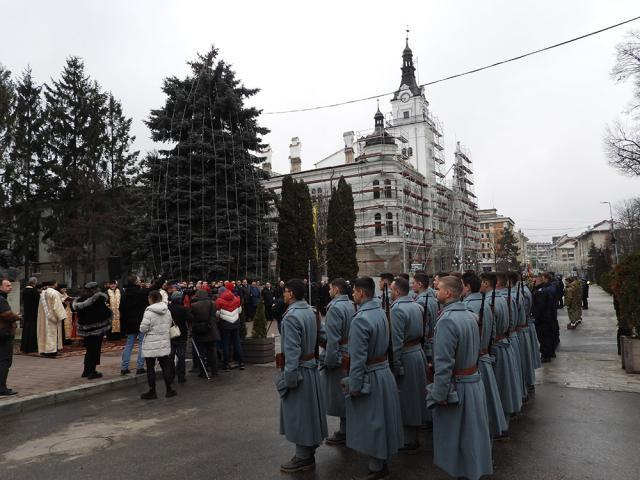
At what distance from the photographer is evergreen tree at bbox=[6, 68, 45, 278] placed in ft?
110

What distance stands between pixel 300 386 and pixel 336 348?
2.11 feet

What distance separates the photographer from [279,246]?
119 feet

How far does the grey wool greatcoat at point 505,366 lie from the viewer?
6125mm

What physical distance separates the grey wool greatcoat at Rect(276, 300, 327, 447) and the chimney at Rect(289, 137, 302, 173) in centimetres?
5602

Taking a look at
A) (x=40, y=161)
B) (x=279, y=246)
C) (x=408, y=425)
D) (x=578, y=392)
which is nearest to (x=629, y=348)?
(x=578, y=392)

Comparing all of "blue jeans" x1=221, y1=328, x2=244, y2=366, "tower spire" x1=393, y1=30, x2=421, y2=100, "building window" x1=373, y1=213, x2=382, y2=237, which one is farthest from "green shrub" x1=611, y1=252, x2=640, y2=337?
"tower spire" x1=393, y1=30, x2=421, y2=100

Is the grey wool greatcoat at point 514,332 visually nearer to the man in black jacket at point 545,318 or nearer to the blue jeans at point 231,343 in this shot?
the man in black jacket at point 545,318

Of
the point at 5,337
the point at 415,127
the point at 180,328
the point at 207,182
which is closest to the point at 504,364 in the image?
the point at 180,328

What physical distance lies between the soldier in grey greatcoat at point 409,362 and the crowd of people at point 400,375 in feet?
0.04

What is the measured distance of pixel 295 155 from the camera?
208 ft

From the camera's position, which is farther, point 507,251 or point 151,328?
point 507,251

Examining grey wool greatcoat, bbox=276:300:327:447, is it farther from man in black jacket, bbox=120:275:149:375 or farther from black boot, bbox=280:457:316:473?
man in black jacket, bbox=120:275:149:375

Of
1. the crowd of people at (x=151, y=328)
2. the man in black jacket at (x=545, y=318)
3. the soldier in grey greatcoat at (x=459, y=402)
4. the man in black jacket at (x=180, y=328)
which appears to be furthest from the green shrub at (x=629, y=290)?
the man in black jacket at (x=180, y=328)

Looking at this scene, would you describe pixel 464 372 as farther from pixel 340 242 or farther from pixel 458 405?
pixel 340 242
